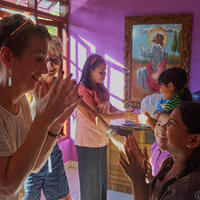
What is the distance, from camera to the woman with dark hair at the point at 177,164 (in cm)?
86

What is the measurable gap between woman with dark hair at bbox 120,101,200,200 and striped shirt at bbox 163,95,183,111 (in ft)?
1.80

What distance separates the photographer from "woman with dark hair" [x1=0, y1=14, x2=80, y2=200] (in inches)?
31.3

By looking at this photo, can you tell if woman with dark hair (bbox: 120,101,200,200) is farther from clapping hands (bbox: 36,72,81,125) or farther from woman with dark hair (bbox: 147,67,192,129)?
woman with dark hair (bbox: 147,67,192,129)

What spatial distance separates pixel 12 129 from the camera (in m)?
0.95

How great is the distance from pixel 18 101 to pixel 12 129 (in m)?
0.16

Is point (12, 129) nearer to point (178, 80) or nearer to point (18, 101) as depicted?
point (18, 101)

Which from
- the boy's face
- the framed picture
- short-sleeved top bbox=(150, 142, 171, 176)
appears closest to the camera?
the boy's face

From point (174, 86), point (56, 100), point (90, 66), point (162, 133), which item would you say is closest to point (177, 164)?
point (162, 133)

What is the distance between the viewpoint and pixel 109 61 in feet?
11.6

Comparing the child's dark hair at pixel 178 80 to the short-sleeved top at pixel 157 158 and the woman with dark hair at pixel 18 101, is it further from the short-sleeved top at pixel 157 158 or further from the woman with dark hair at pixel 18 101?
the woman with dark hair at pixel 18 101

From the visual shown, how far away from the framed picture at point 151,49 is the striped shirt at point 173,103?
155cm

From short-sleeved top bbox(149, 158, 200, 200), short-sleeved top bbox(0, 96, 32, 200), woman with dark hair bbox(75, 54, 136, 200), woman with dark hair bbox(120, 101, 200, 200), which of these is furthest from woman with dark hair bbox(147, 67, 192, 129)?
short-sleeved top bbox(0, 96, 32, 200)

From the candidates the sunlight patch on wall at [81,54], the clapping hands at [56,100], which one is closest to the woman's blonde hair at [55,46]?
the clapping hands at [56,100]

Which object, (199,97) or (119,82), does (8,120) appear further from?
(119,82)
